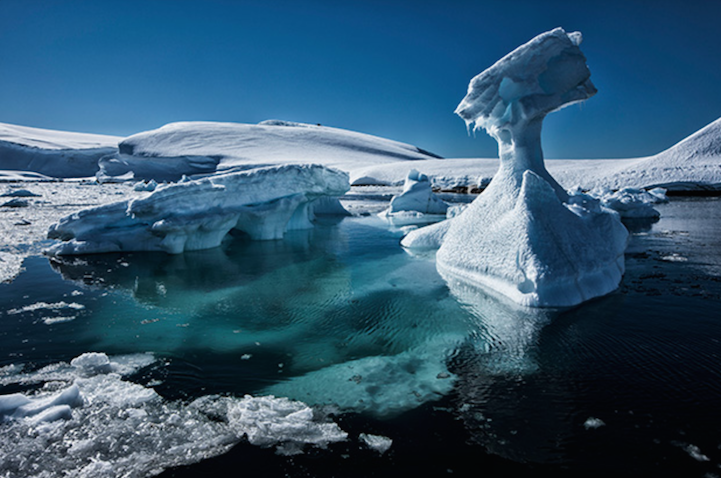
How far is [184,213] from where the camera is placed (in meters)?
9.14

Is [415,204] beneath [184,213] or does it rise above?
above

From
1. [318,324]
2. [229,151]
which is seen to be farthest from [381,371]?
[229,151]

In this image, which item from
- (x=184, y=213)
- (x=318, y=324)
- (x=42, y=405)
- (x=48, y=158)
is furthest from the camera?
(x=48, y=158)

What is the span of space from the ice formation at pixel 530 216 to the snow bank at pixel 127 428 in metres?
3.59

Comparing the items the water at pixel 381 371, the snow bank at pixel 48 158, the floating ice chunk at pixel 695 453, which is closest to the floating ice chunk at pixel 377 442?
the water at pixel 381 371

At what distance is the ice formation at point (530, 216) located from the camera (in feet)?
17.9

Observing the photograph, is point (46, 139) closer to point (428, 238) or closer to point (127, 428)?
point (428, 238)

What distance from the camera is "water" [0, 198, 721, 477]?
2580 mm

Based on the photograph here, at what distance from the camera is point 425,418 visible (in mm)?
2982

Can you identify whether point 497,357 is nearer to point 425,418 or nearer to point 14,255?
point 425,418

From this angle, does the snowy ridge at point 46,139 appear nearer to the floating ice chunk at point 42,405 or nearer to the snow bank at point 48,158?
the snow bank at point 48,158

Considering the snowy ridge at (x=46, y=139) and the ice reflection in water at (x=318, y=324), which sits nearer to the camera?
the ice reflection in water at (x=318, y=324)

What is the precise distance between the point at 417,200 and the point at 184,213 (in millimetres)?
10793

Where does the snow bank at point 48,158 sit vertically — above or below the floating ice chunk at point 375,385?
above
